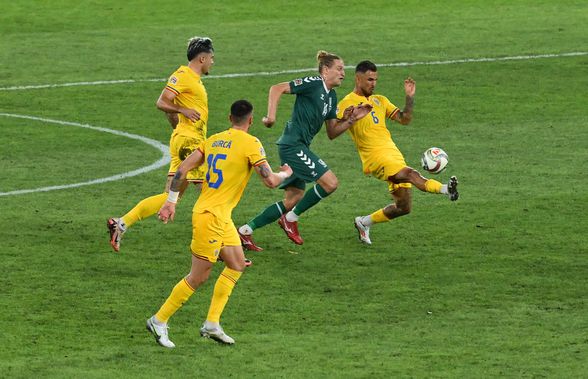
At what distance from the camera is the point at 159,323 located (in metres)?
12.9

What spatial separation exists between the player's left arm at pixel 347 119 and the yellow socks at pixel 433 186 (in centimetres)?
108

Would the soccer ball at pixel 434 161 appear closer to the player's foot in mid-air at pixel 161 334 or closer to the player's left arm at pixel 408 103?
the player's left arm at pixel 408 103

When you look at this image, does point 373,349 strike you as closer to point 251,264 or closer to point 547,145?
point 251,264

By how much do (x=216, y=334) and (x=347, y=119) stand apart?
14.1 feet

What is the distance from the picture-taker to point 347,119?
16.4 metres

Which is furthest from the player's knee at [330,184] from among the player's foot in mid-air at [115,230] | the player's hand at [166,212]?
the player's hand at [166,212]

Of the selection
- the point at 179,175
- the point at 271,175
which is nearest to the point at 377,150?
the point at 271,175

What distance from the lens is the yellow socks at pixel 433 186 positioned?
16.5m

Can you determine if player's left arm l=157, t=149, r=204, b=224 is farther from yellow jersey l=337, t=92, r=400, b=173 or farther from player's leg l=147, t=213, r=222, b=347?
yellow jersey l=337, t=92, r=400, b=173

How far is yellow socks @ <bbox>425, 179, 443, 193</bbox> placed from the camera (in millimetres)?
16531

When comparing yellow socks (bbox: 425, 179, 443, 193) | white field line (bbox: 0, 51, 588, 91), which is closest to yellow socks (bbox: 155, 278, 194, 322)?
yellow socks (bbox: 425, 179, 443, 193)

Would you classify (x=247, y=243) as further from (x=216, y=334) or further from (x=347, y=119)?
(x=216, y=334)

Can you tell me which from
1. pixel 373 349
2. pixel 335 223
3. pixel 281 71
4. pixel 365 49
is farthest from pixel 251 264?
pixel 365 49

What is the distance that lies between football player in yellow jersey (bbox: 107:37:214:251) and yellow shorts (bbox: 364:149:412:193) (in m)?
2.08
